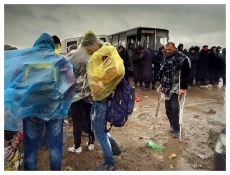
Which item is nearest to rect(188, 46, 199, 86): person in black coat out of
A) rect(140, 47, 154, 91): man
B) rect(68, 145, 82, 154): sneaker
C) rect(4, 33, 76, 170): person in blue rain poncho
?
rect(140, 47, 154, 91): man

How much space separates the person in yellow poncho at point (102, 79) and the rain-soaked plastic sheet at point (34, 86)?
280 mm

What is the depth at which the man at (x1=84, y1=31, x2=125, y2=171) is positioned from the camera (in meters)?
2.10

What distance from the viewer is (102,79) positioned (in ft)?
6.99

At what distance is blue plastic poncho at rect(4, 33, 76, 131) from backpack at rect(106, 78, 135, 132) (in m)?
0.45

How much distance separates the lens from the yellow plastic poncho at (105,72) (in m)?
2.09

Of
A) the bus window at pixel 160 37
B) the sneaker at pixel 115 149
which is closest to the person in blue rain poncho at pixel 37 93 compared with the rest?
the sneaker at pixel 115 149

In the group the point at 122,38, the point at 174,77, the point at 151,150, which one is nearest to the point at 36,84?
the point at 151,150

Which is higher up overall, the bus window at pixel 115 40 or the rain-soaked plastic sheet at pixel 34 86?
the bus window at pixel 115 40

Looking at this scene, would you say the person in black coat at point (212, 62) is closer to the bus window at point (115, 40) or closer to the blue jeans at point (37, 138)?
the bus window at point (115, 40)

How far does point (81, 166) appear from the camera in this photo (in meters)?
2.59

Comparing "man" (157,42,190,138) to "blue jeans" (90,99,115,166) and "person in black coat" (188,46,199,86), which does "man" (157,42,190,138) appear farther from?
Answer: "person in black coat" (188,46,199,86)

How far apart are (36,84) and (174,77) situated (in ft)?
6.93

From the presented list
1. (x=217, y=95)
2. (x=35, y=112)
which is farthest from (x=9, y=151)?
(x=217, y=95)

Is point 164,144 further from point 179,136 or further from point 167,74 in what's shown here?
point 167,74
